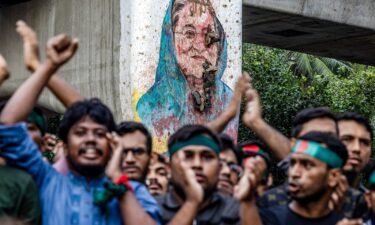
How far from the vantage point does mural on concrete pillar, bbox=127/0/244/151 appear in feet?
33.6

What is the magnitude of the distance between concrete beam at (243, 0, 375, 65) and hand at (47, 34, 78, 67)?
744cm

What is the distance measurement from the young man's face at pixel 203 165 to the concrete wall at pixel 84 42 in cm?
512

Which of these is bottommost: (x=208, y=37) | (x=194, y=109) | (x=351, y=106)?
(x=351, y=106)

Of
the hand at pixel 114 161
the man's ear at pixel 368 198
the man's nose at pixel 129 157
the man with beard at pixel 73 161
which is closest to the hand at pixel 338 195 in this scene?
the man's ear at pixel 368 198

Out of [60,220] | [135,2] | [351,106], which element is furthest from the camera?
[351,106]

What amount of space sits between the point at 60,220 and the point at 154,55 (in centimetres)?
562

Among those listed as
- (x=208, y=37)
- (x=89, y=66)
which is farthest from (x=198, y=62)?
(x=89, y=66)

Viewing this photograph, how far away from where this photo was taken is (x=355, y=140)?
6293 mm

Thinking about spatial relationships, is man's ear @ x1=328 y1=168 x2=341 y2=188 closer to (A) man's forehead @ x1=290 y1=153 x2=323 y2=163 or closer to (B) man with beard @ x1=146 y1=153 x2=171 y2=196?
(A) man's forehead @ x1=290 y1=153 x2=323 y2=163

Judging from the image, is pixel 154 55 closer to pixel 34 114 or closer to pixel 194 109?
pixel 194 109

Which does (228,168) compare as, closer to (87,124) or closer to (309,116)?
(309,116)

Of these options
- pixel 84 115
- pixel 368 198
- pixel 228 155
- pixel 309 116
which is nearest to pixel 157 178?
pixel 228 155

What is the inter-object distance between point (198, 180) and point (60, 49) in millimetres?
978

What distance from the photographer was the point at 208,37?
1062cm
